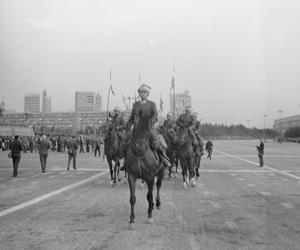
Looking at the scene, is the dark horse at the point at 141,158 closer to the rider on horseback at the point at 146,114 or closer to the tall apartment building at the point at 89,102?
the rider on horseback at the point at 146,114

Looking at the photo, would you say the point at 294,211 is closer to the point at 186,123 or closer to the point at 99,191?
the point at 186,123

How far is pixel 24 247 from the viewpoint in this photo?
6289mm

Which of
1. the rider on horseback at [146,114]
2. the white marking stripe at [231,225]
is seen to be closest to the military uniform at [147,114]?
the rider on horseback at [146,114]

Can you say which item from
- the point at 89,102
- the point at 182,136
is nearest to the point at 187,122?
the point at 182,136

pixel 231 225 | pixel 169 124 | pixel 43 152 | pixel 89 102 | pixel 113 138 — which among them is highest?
pixel 89 102

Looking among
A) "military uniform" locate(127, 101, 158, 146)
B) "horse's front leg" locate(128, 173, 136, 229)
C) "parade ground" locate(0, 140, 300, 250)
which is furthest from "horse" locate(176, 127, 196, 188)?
"horse's front leg" locate(128, 173, 136, 229)

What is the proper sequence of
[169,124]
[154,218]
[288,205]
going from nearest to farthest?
[154,218]
[288,205]
[169,124]

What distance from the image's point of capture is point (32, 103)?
159 metres

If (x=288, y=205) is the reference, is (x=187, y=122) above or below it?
above

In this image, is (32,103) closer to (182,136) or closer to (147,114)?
(182,136)

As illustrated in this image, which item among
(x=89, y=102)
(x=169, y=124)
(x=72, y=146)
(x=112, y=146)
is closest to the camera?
(x=112, y=146)

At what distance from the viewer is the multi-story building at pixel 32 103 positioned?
516 feet

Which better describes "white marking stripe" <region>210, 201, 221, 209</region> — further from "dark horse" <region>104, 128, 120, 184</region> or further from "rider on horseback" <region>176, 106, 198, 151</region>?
"dark horse" <region>104, 128, 120, 184</region>

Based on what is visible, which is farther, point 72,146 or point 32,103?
point 32,103
